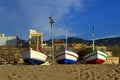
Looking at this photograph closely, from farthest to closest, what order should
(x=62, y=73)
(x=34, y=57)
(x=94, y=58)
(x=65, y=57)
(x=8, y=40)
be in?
1. (x=8, y=40)
2. (x=94, y=58)
3. (x=65, y=57)
4. (x=34, y=57)
5. (x=62, y=73)

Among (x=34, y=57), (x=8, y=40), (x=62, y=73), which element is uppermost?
(x=8, y=40)

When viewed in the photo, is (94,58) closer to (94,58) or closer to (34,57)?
(94,58)

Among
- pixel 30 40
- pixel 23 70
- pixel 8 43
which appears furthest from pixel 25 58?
pixel 8 43

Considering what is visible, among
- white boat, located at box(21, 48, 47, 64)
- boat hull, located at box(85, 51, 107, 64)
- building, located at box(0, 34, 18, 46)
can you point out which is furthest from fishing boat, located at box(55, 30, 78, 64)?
building, located at box(0, 34, 18, 46)

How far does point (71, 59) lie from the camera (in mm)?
35594

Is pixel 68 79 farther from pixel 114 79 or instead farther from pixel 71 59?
pixel 71 59

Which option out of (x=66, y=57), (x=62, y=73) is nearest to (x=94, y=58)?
(x=66, y=57)

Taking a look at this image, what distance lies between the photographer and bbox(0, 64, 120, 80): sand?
836 inches

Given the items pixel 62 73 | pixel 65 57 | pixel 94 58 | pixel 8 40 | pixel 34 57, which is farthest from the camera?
pixel 8 40

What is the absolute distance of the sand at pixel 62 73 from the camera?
2123cm

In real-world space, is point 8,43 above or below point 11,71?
above

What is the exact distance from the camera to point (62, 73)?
22.4 metres

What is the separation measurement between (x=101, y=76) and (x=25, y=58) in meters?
14.0

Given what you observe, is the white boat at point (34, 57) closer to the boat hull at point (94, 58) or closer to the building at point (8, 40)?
the boat hull at point (94, 58)
